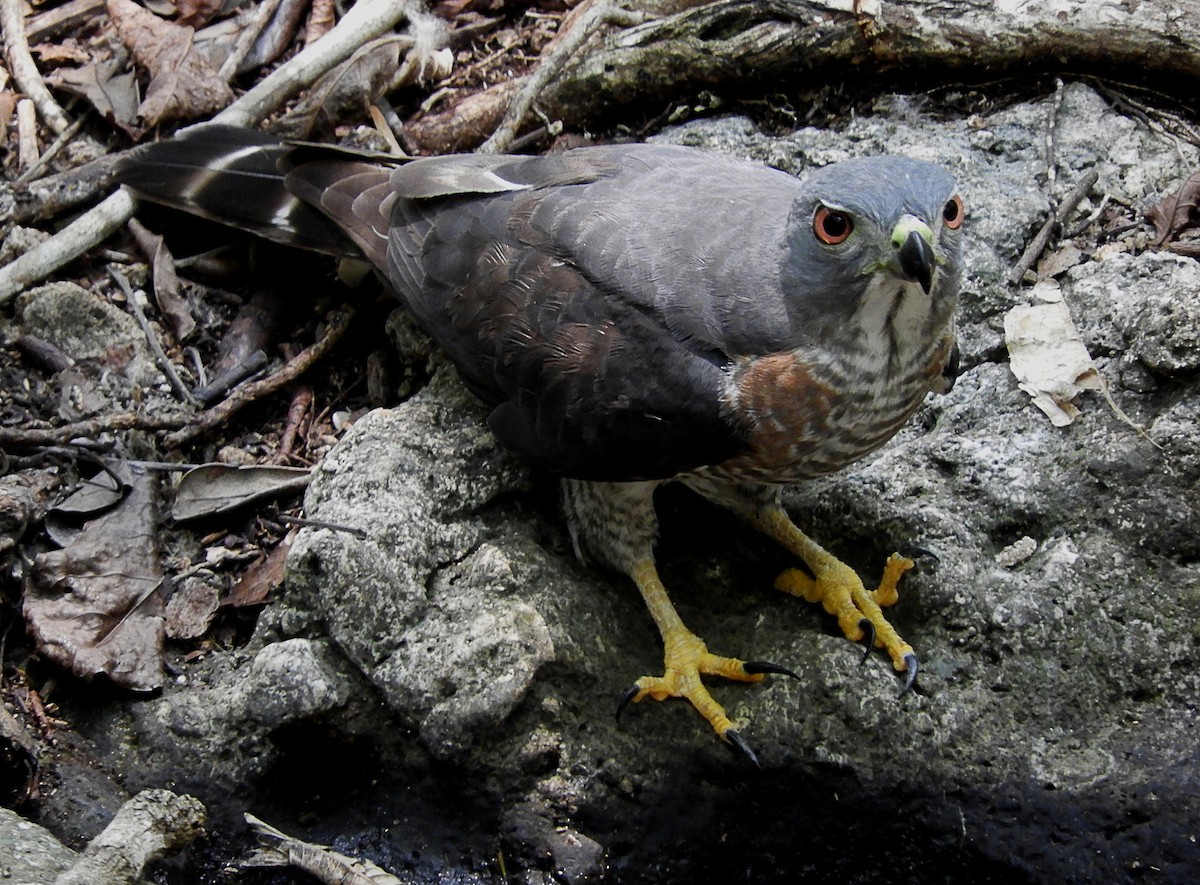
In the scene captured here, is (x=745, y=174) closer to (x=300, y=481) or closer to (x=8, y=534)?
(x=300, y=481)

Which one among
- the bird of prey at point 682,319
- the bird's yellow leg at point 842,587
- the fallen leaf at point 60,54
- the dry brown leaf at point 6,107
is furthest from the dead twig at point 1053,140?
the dry brown leaf at point 6,107

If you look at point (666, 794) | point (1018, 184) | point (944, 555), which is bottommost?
point (666, 794)

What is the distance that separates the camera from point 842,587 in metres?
3.61

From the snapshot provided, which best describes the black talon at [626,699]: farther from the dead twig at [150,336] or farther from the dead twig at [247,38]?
the dead twig at [247,38]

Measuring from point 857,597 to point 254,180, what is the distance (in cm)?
270

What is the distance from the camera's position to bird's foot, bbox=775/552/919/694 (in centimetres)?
343

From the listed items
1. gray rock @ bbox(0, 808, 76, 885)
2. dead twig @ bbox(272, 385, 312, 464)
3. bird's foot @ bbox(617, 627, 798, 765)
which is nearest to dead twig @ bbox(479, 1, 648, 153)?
dead twig @ bbox(272, 385, 312, 464)

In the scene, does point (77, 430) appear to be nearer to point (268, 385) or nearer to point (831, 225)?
point (268, 385)

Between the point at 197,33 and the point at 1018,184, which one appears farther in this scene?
the point at 197,33

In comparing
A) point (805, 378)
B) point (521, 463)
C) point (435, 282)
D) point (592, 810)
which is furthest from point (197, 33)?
point (592, 810)

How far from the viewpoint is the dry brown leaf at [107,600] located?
137 inches

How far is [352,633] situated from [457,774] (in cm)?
50

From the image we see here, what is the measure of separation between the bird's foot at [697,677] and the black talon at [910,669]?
31cm

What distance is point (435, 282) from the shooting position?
A: 3781 millimetres
